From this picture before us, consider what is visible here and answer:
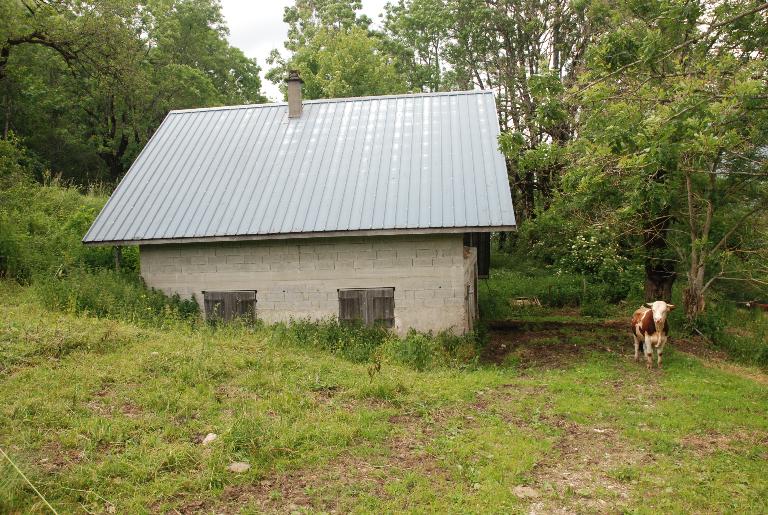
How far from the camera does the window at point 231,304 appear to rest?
1377cm

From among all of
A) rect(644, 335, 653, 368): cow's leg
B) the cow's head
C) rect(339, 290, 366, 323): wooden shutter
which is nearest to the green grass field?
rect(644, 335, 653, 368): cow's leg

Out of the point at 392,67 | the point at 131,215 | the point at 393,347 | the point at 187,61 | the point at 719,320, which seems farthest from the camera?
the point at 187,61

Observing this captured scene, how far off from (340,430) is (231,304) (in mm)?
7199

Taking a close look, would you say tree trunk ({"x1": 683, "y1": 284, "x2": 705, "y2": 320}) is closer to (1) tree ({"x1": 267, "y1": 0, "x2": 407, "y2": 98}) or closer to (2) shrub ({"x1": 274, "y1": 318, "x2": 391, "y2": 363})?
(2) shrub ({"x1": 274, "y1": 318, "x2": 391, "y2": 363})

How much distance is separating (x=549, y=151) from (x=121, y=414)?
936 centimetres

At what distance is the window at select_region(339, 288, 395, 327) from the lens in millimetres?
13195

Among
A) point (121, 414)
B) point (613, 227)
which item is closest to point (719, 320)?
point (613, 227)

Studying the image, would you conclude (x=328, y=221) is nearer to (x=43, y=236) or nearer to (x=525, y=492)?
(x=525, y=492)

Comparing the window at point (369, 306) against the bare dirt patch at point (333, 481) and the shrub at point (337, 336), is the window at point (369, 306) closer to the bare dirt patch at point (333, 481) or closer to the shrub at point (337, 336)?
the shrub at point (337, 336)

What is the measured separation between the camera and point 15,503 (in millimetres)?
5500

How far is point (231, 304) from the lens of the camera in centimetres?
1387

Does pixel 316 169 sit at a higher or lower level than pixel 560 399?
higher

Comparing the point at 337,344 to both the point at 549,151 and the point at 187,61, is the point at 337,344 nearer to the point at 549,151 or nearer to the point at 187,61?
the point at 549,151

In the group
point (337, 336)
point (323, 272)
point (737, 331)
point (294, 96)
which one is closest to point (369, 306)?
point (337, 336)
